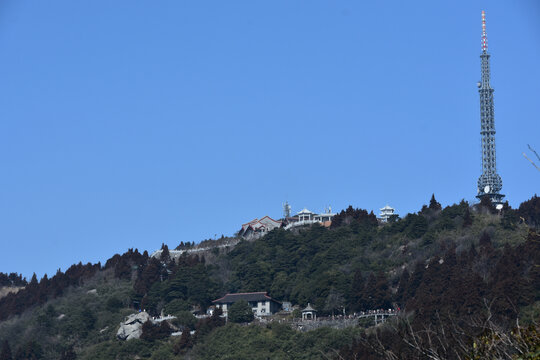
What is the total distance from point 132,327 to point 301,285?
14.8 metres

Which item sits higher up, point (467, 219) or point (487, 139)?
point (487, 139)

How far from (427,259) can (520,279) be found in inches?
703

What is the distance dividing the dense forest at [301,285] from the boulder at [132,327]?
38.1 inches

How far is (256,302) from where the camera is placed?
8712 cm

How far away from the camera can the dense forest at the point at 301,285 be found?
70.6 meters

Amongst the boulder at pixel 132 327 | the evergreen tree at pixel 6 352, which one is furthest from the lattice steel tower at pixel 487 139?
the evergreen tree at pixel 6 352

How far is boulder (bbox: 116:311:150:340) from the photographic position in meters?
83.1

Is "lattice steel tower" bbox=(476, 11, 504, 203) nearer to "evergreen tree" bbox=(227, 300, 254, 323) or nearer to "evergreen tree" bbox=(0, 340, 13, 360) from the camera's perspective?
"evergreen tree" bbox=(227, 300, 254, 323)

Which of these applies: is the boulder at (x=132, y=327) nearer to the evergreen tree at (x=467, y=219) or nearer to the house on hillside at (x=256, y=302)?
the house on hillside at (x=256, y=302)

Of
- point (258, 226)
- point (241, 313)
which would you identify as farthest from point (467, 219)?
point (258, 226)

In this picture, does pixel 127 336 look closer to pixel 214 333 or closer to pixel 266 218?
pixel 214 333

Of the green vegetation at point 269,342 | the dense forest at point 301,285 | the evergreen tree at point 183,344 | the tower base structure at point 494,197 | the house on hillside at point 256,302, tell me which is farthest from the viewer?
the tower base structure at point 494,197

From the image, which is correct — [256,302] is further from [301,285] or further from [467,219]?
[467,219]

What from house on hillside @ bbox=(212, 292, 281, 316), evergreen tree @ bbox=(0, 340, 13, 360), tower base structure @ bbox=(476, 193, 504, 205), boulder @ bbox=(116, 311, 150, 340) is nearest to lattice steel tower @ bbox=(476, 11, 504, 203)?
tower base structure @ bbox=(476, 193, 504, 205)
